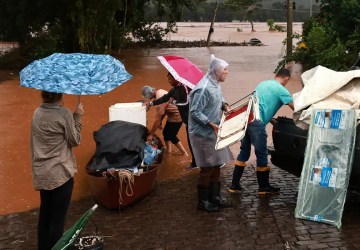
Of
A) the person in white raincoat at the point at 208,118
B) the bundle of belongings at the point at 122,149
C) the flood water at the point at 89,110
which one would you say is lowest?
the flood water at the point at 89,110

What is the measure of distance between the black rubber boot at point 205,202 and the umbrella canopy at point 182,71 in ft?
5.76

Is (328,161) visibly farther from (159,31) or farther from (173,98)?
(159,31)

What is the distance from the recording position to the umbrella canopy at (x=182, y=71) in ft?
24.2

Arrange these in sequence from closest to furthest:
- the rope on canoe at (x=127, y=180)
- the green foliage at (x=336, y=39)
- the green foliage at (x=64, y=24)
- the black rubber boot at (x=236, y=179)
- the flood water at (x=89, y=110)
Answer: the rope on canoe at (x=127, y=180) → the black rubber boot at (x=236, y=179) → the flood water at (x=89, y=110) → the green foliage at (x=336, y=39) → the green foliage at (x=64, y=24)

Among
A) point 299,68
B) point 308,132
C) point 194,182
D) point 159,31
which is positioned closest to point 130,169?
point 194,182

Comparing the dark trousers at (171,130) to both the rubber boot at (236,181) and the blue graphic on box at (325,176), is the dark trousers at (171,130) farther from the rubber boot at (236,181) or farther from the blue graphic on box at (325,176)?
the blue graphic on box at (325,176)

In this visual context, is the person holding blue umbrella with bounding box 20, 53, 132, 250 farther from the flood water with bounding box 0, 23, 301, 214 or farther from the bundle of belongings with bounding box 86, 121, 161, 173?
the flood water with bounding box 0, 23, 301, 214

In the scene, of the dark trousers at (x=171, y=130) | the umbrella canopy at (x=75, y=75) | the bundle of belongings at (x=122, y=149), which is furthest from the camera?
the dark trousers at (x=171, y=130)

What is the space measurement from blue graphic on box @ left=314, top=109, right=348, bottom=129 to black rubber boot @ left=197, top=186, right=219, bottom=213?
1512mm

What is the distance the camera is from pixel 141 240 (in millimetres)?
5473

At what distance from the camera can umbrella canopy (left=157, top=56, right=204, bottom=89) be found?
7.38m

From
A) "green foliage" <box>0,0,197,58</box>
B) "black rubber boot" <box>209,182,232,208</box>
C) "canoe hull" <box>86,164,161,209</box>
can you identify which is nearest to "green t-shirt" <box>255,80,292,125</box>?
"black rubber boot" <box>209,182,232,208</box>

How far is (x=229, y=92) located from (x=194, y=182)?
26.9 feet

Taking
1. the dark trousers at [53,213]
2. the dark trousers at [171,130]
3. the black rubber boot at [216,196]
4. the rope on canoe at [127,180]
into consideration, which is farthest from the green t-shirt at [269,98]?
the dark trousers at [53,213]
